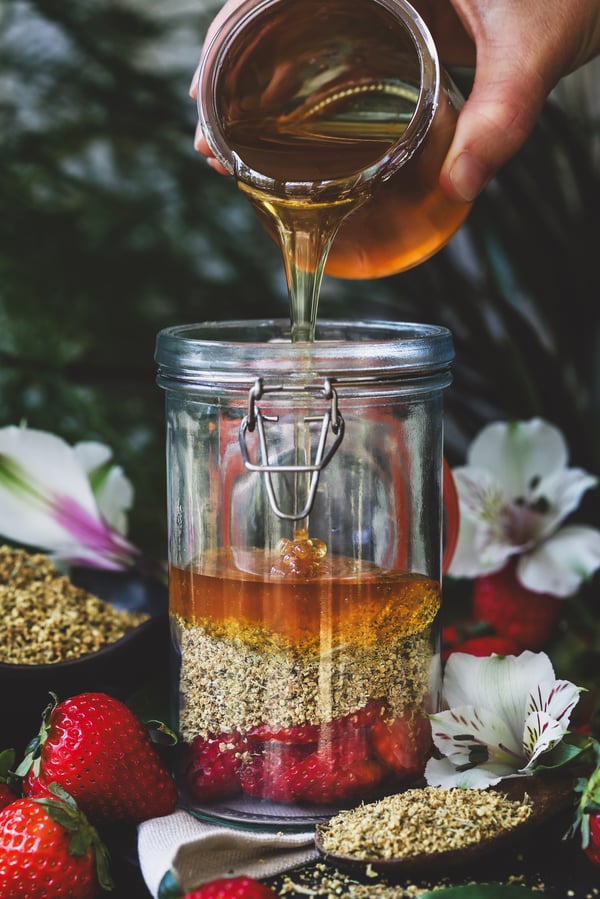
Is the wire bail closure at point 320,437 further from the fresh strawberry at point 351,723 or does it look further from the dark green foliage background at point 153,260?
the dark green foliage background at point 153,260

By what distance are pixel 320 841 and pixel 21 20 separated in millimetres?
998

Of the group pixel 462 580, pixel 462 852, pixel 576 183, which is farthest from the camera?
pixel 576 183

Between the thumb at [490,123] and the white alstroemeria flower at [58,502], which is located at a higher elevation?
the thumb at [490,123]

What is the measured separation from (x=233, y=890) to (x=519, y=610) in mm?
466

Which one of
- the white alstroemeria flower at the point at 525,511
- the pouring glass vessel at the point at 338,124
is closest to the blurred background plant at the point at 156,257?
the white alstroemeria flower at the point at 525,511

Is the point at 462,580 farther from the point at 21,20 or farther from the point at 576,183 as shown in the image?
the point at 21,20

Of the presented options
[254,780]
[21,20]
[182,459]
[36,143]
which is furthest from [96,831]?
[21,20]

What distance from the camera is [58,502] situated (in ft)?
2.72

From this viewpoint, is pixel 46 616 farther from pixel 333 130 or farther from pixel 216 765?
pixel 333 130

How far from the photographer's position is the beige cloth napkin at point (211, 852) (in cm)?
54

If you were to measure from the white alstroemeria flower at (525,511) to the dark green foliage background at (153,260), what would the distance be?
0.52 feet

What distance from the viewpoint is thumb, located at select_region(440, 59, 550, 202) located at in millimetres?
660

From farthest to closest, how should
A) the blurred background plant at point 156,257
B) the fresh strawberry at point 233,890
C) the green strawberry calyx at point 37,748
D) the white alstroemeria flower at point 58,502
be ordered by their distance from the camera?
the blurred background plant at point 156,257 < the white alstroemeria flower at point 58,502 < the green strawberry calyx at point 37,748 < the fresh strawberry at point 233,890

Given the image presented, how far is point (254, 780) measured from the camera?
615mm
